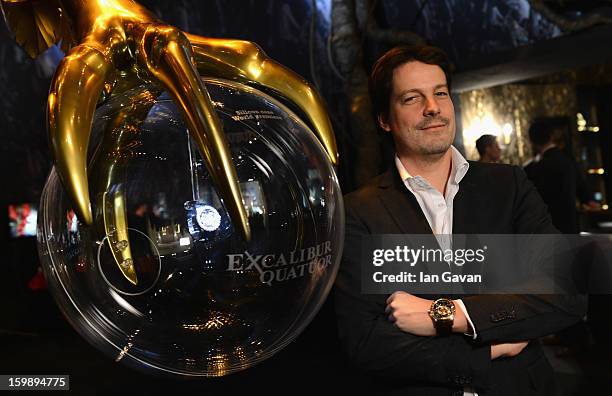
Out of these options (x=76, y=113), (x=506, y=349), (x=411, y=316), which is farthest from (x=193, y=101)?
(x=506, y=349)

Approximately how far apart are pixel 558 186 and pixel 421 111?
316cm

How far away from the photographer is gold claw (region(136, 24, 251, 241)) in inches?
15.1

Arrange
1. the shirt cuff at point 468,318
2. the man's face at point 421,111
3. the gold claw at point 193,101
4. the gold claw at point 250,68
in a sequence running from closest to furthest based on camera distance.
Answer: the gold claw at point 193,101 < the gold claw at point 250,68 < the shirt cuff at point 468,318 < the man's face at point 421,111

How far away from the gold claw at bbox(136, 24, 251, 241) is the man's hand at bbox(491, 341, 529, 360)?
864mm

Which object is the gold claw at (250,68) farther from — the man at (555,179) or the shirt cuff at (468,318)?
the man at (555,179)

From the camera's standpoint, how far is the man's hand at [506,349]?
1.15m

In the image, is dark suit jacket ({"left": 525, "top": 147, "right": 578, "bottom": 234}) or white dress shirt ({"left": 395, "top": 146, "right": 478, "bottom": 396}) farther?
dark suit jacket ({"left": 525, "top": 147, "right": 578, "bottom": 234})

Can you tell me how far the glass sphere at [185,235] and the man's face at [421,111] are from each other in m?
0.76

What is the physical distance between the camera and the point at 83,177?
40 centimetres

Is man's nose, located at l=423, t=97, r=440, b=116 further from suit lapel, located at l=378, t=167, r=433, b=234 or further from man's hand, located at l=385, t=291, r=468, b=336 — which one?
man's hand, located at l=385, t=291, r=468, b=336

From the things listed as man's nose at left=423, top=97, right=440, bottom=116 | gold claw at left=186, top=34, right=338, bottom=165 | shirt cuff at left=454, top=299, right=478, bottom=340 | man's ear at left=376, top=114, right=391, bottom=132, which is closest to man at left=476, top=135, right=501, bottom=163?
man's ear at left=376, top=114, right=391, bottom=132

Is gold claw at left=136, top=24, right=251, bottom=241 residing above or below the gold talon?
above

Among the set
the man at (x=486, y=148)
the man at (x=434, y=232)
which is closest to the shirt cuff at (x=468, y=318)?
the man at (x=434, y=232)

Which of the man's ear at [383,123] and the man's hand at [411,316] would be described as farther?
the man's ear at [383,123]
